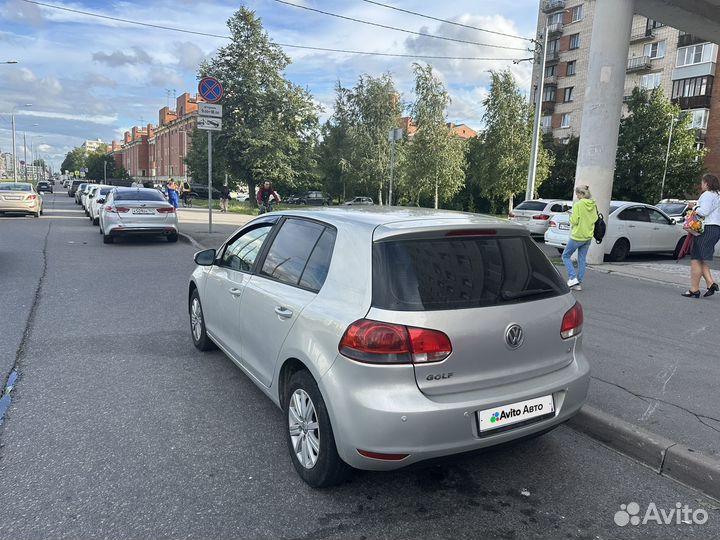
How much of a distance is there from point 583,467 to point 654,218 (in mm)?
12354

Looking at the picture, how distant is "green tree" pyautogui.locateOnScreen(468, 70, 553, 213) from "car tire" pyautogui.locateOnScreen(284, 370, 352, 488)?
35480 millimetres

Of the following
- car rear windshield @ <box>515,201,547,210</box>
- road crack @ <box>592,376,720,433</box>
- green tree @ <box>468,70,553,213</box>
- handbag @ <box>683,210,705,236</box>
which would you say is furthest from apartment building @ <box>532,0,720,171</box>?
road crack @ <box>592,376,720,433</box>

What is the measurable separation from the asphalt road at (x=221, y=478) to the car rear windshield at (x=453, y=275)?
0.88m

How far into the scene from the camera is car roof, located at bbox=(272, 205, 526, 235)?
9.84 feet

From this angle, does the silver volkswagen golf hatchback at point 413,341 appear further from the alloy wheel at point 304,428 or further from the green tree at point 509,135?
the green tree at point 509,135

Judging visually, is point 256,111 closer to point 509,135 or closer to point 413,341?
point 509,135

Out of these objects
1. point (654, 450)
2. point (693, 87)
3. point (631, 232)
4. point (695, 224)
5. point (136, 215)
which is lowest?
point (654, 450)

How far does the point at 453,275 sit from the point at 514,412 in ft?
2.68

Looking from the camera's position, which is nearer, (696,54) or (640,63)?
(696,54)

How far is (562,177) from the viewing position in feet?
147

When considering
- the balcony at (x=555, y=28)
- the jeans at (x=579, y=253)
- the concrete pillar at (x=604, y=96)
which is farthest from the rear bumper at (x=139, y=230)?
the balcony at (x=555, y=28)

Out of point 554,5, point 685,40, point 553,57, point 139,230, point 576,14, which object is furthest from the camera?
point 553,57

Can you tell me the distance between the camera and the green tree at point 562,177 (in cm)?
4427

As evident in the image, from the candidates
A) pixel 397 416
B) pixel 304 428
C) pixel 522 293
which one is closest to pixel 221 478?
pixel 304 428
